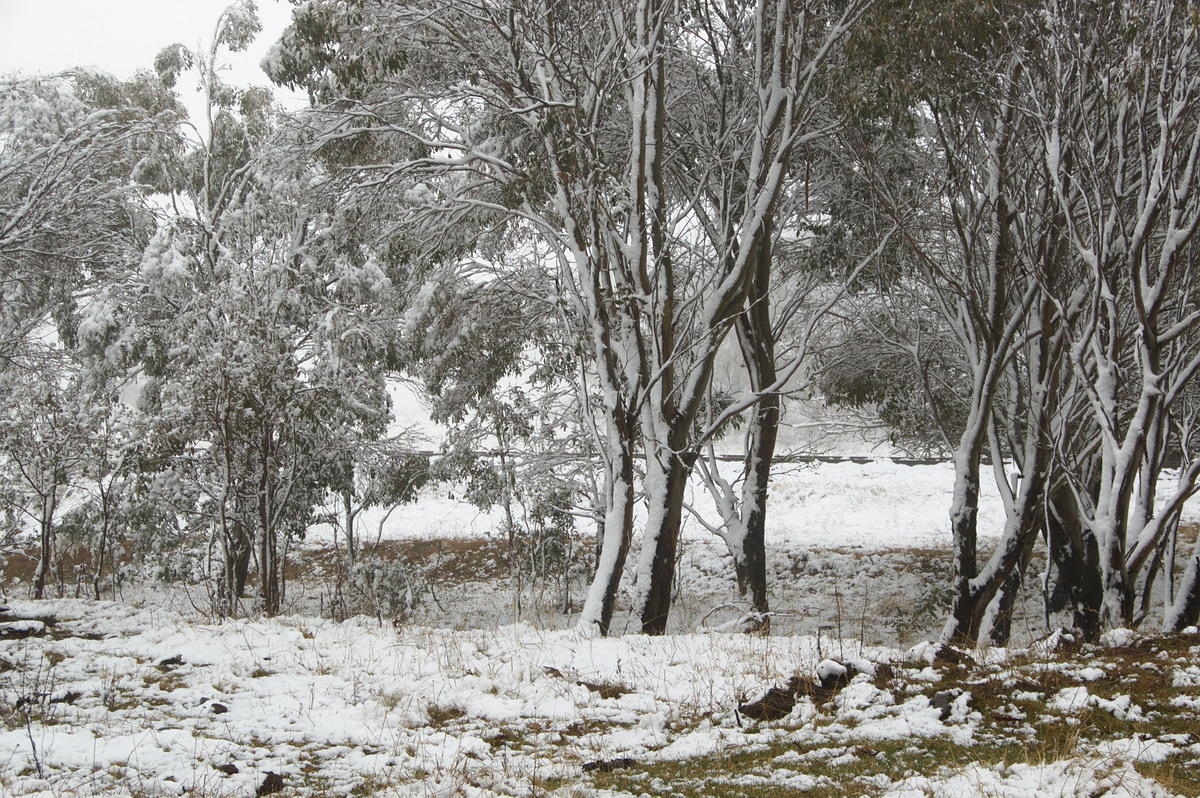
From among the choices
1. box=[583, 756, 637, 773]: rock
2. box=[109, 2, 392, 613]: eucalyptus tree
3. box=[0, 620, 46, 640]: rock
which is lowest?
box=[583, 756, 637, 773]: rock

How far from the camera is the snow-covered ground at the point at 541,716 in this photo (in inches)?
135

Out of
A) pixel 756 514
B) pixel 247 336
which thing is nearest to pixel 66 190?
pixel 247 336

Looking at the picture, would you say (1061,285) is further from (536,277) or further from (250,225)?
(250,225)

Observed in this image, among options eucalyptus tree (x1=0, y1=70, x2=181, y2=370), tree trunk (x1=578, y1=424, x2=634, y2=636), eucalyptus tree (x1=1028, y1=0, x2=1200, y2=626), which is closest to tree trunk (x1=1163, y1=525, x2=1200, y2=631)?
eucalyptus tree (x1=1028, y1=0, x2=1200, y2=626)

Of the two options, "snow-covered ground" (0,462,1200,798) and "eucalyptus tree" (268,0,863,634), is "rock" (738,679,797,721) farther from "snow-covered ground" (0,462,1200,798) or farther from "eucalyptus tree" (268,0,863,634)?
"eucalyptus tree" (268,0,863,634)

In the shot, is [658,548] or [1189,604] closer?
[1189,604]

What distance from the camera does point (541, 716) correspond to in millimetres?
4625

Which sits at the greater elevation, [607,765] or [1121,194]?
[1121,194]

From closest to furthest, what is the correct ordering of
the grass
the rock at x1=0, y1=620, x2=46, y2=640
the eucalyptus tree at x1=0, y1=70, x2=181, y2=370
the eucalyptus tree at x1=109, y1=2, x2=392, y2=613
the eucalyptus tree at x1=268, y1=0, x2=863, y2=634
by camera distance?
1. the grass
2. the rock at x1=0, y1=620, x2=46, y2=640
3. the eucalyptus tree at x1=268, y1=0, x2=863, y2=634
4. the eucalyptus tree at x1=109, y1=2, x2=392, y2=613
5. the eucalyptus tree at x1=0, y1=70, x2=181, y2=370

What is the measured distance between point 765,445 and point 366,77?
6168mm

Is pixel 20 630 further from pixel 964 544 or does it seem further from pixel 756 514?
pixel 964 544

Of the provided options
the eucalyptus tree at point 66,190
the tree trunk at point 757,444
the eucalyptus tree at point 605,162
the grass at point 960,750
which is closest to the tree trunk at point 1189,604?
the grass at point 960,750

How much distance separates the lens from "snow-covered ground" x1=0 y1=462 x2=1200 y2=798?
11.2 ft

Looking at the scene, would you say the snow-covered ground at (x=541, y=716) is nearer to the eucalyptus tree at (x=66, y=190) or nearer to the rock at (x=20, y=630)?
the rock at (x=20, y=630)
